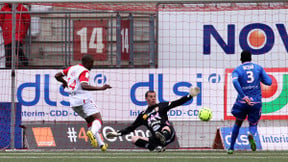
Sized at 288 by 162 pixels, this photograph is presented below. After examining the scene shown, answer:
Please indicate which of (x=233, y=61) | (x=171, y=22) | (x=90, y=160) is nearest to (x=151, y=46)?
(x=171, y=22)

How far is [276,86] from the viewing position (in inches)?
717

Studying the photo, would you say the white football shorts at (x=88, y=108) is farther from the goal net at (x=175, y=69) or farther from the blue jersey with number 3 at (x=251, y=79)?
the goal net at (x=175, y=69)

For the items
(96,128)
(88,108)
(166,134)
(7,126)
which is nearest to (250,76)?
(166,134)

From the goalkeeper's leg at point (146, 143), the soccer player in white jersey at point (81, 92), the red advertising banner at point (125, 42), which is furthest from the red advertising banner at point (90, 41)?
the goalkeeper's leg at point (146, 143)

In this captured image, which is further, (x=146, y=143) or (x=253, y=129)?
(x=146, y=143)

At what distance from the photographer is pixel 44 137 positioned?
17.8 metres

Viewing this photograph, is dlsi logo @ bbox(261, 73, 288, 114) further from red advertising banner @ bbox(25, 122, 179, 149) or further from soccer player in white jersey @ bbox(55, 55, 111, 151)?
soccer player in white jersey @ bbox(55, 55, 111, 151)

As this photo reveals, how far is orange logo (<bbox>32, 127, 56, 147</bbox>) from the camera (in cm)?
1769

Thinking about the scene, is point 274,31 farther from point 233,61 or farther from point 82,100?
point 82,100

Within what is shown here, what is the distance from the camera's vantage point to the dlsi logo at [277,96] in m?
18.2

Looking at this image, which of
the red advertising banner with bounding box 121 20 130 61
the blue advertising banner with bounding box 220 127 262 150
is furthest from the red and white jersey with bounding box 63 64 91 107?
the red advertising banner with bounding box 121 20 130 61

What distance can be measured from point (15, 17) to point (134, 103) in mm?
3232

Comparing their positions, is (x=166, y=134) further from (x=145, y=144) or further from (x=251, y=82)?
(x=251, y=82)

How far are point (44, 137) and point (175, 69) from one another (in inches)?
127
